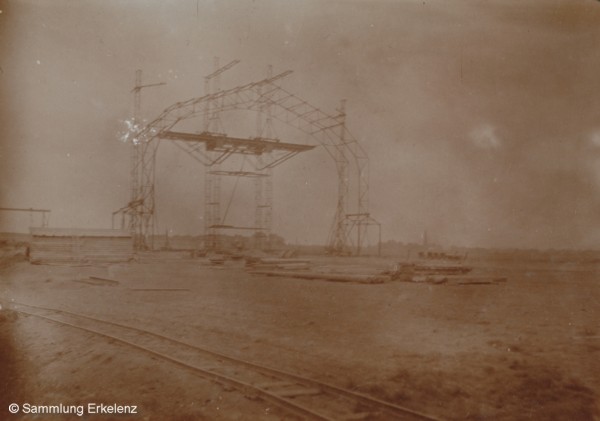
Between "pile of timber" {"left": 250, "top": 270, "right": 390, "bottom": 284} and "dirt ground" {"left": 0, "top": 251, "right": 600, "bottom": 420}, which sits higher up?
"pile of timber" {"left": 250, "top": 270, "right": 390, "bottom": 284}

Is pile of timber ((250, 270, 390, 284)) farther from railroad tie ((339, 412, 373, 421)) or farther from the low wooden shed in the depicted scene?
railroad tie ((339, 412, 373, 421))

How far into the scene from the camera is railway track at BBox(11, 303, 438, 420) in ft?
19.1

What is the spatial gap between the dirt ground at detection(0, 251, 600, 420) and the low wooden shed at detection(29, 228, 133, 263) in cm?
1067

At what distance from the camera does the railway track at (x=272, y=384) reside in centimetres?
582

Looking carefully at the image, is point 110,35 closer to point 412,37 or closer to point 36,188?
point 36,188

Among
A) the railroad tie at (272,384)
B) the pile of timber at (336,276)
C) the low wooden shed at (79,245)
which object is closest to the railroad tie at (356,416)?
the railroad tie at (272,384)

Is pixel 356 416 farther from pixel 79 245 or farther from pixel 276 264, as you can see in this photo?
pixel 79 245

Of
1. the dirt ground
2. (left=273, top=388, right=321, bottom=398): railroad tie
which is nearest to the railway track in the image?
(left=273, top=388, right=321, bottom=398): railroad tie

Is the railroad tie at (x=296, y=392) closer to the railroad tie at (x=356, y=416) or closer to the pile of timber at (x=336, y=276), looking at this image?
the railroad tie at (x=356, y=416)

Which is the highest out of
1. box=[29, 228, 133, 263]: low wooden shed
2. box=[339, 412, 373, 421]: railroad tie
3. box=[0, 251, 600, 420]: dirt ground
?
box=[29, 228, 133, 263]: low wooden shed

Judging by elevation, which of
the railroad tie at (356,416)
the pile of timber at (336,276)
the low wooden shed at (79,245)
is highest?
the low wooden shed at (79,245)

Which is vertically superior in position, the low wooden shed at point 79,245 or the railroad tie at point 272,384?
the low wooden shed at point 79,245

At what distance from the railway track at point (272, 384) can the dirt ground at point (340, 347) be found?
0.20 m

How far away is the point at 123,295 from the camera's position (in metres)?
16.3
